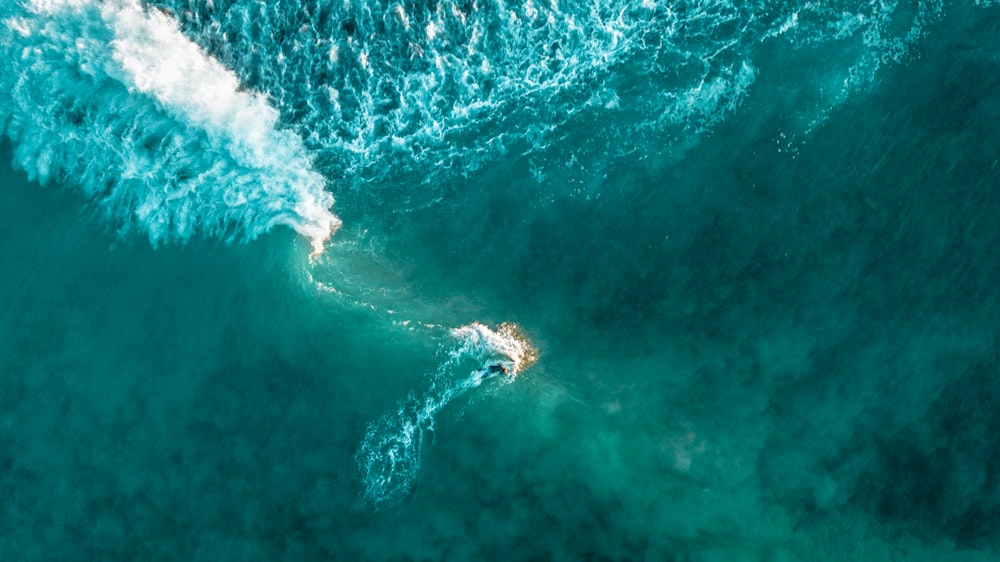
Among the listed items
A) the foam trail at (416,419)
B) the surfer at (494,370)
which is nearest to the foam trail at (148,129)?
the foam trail at (416,419)

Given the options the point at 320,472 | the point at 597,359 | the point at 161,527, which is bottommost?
the point at 161,527

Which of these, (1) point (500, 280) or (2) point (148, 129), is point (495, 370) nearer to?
(1) point (500, 280)

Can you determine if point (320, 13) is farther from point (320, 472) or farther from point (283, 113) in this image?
point (320, 472)

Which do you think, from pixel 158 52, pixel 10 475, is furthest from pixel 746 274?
pixel 10 475

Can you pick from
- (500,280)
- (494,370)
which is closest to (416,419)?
(494,370)

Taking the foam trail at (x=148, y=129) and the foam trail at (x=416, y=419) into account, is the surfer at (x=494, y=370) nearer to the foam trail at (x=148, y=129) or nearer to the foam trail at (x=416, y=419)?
the foam trail at (x=416, y=419)

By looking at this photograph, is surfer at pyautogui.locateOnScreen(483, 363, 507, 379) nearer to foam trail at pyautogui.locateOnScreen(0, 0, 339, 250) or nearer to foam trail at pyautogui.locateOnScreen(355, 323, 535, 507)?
foam trail at pyautogui.locateOnScreen(355, 323, 535, 507)
